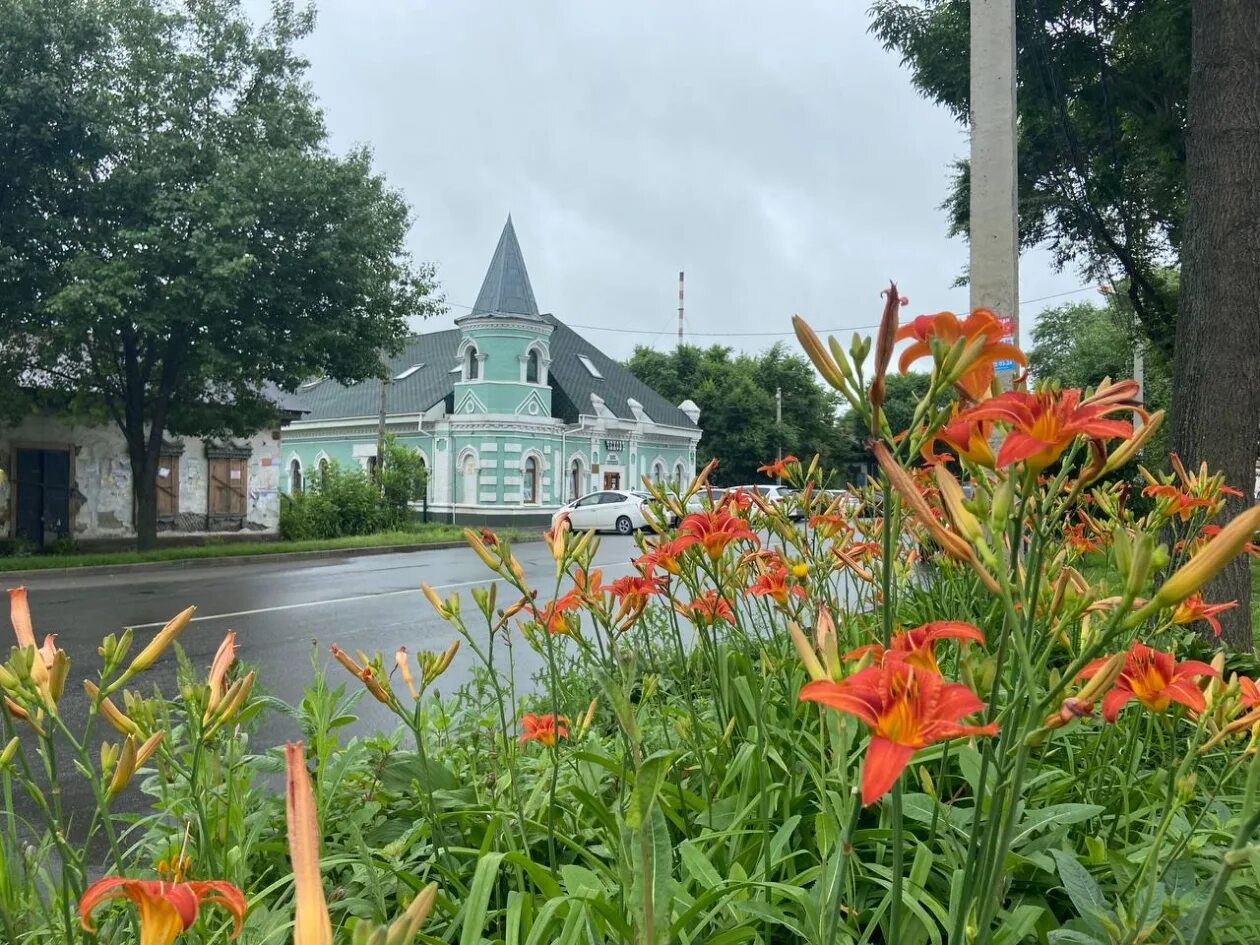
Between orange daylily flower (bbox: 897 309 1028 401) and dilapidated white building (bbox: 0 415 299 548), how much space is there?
1613 centimetres

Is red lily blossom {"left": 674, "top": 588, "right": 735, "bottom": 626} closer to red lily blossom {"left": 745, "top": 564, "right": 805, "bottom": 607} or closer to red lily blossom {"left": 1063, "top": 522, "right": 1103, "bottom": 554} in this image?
red lily blossom {"left": 745, "top": 564, "right": 805, "bottom": 607}

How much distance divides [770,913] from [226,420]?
1599 cm

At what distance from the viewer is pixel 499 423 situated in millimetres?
24219

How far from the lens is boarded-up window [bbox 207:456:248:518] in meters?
17.8

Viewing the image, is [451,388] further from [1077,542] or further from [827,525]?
[827,525]

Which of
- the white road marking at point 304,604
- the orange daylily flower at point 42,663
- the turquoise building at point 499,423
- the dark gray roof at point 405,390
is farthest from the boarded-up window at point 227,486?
the orange daylily flower at point 42,663

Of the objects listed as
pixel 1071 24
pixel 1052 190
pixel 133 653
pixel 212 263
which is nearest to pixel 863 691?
pixel 133 653

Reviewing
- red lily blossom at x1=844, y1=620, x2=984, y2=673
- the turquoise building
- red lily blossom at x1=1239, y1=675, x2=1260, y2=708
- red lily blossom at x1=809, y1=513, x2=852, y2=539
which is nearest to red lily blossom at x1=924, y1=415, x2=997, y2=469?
red lily blossom at x1=844, y1=620, x2=984, y2=673

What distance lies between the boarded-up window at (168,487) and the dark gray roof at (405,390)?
8.51 meters

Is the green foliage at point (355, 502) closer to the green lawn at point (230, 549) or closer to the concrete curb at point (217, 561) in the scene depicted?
the green lawn at point (230, 549)

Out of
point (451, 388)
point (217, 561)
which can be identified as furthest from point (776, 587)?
point (451, 388)

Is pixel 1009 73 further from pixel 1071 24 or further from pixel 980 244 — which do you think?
pixel 1071 24

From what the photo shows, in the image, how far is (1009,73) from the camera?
480 centimetres

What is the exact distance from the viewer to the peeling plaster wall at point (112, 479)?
14898 mm
